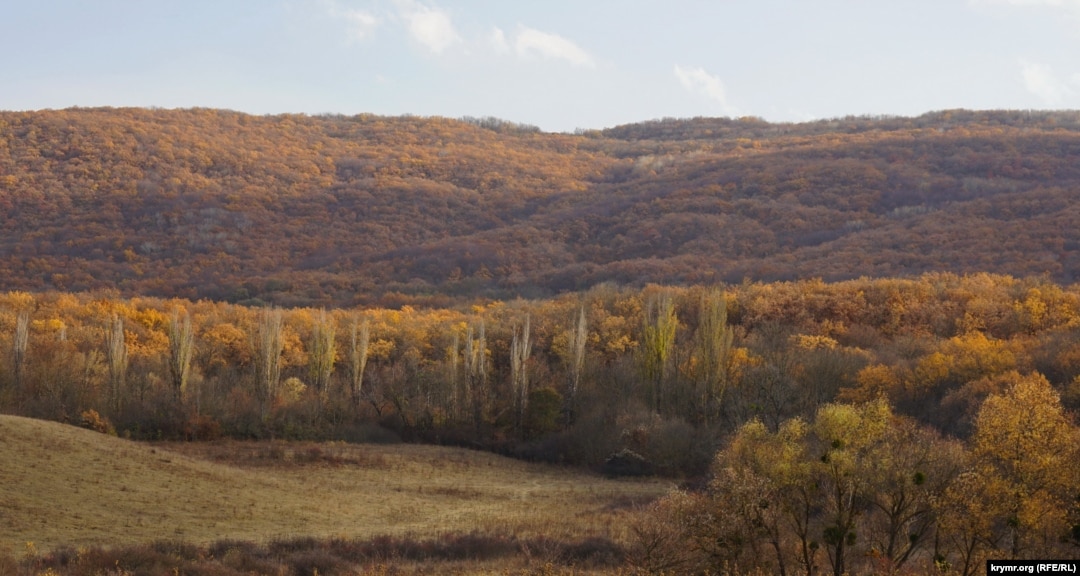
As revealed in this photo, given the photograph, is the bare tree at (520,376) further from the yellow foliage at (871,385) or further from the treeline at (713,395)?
the yellow foliage at (871,385)

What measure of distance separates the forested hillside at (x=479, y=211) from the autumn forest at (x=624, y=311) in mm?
488

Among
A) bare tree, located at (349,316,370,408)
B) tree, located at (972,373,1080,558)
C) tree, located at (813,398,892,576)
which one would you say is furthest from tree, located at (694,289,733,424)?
tree, located at (972,373,1080,558)

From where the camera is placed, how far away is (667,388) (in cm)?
5209

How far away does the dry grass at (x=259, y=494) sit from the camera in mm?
27406

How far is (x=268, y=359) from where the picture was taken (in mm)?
52969

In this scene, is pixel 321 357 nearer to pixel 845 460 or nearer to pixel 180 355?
pixel 180 355

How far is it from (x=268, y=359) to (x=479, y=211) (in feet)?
253

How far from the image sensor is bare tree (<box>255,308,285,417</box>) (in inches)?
2078

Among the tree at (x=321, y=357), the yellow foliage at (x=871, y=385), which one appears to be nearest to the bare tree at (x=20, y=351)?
the tree at (x=321, y=357)

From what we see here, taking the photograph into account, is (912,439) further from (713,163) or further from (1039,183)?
(713,163)

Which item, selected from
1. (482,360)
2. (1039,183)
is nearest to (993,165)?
(1039,183)

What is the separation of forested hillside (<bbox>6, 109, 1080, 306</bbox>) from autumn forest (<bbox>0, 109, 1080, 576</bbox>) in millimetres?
488

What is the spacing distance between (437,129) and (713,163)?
55.9 m

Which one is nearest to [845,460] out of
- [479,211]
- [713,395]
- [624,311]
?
[713,395]
